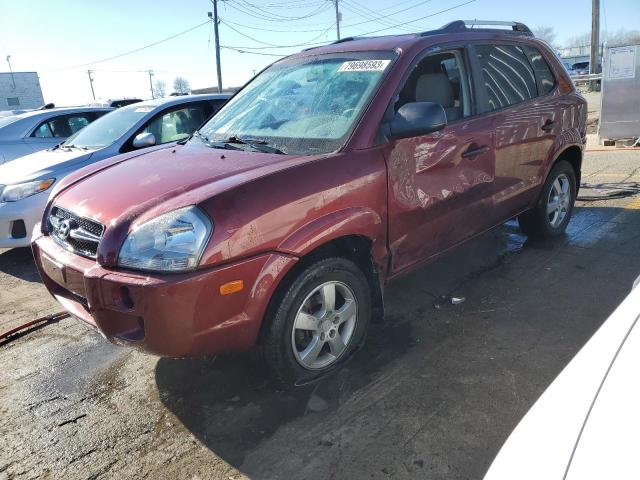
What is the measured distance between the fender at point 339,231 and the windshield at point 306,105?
41 centimetres

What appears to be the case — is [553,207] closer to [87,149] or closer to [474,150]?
[474,150]

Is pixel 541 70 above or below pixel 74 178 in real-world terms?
above

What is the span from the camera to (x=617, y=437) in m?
1.03

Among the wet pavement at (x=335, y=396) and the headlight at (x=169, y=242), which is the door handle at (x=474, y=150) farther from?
the headlight at (x=169, y=242)

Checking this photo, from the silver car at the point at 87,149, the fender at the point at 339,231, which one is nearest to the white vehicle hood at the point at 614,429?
the fender at the point at 339,231

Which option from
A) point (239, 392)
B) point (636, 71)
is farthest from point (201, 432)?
point (636, 71)

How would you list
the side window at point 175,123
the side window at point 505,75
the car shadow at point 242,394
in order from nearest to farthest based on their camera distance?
1. the car shadow at point 242,394
2. the side window at point 505,75
3. the side window at point 175,123

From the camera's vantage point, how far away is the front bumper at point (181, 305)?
211 centimetres

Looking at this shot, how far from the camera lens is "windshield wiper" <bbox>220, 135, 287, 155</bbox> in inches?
111

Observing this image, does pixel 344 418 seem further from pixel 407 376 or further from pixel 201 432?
pixel 201 432

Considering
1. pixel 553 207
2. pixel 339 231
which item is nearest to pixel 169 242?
pixel 339 231

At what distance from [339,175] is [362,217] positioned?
28 cm

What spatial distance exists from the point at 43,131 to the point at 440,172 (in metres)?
6.46

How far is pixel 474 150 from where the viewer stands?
3.35m
